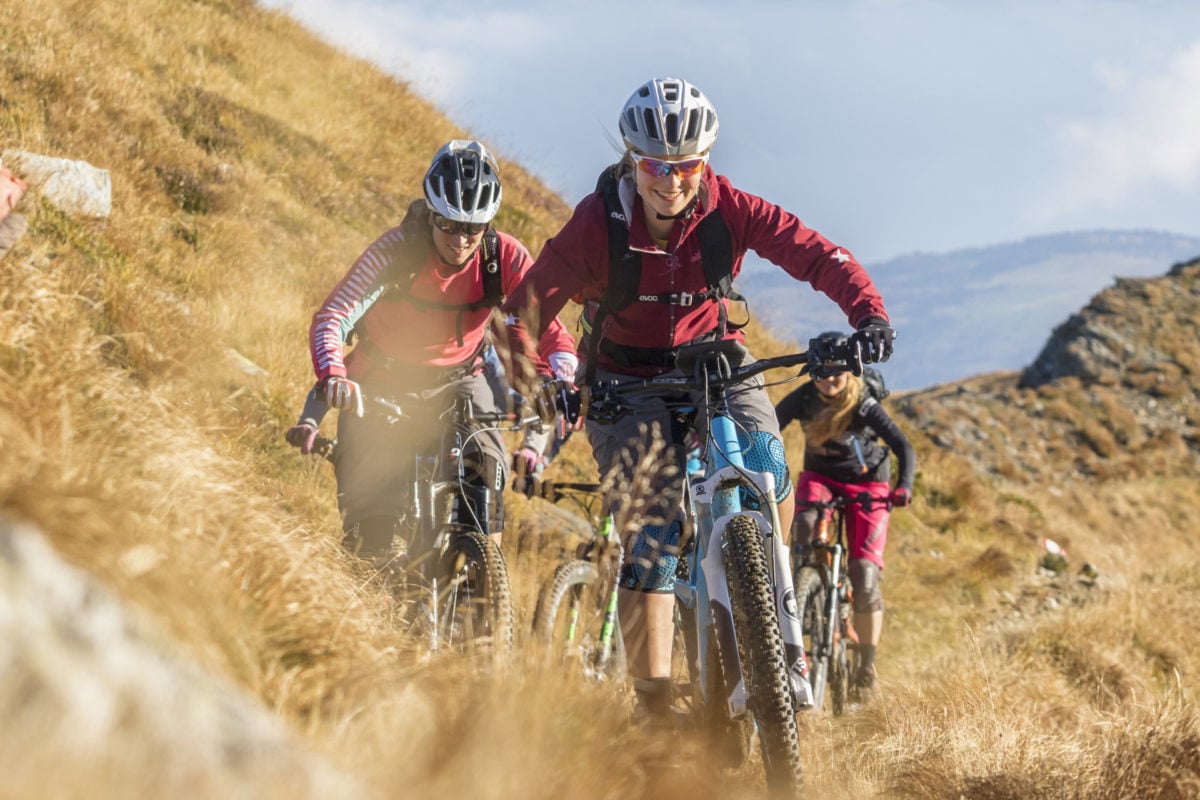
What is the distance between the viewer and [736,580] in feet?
13.8

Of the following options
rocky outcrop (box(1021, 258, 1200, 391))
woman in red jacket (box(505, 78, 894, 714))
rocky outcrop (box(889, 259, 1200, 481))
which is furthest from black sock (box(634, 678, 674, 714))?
rocky outcrop (box(1021, 258, 1200, 391))

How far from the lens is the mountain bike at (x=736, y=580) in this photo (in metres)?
3.98

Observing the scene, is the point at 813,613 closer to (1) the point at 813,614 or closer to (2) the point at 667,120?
(1) the point at 813,614

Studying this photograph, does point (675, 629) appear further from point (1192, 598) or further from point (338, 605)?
point (1192, 598)

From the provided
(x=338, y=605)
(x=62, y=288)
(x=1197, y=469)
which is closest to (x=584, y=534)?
(x=62, y=288)

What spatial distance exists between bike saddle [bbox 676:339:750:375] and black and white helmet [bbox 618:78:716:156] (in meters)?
0.82

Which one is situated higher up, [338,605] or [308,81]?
[308,81]

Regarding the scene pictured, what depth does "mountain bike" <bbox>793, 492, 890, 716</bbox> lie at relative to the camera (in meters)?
7.69

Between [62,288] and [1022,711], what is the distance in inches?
196

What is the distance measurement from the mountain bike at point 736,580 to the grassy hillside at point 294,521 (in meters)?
0.31

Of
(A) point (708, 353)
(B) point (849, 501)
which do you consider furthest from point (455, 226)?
(B) point (849, 501)

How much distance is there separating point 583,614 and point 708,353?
1.89 m

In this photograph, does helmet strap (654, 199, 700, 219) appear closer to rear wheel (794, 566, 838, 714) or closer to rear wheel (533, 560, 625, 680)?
rear wheel (533, 560, 625, 680)

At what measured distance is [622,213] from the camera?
4.99m
